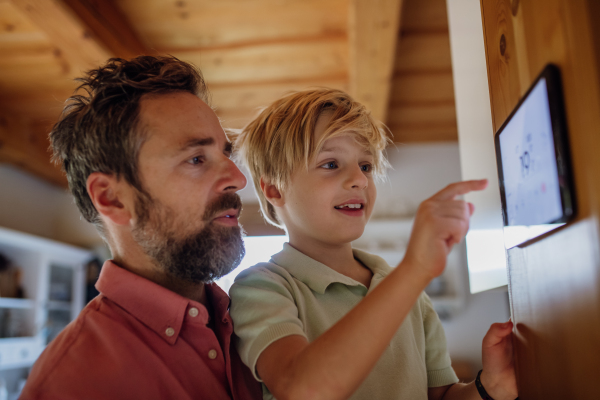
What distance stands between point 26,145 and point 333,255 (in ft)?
12.1

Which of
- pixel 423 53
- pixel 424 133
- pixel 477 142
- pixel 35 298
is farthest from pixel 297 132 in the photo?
pixel 35 298

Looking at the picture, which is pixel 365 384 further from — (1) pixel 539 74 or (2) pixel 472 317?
(2) pixel 472 317

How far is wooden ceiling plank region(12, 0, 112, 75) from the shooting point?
2014mm

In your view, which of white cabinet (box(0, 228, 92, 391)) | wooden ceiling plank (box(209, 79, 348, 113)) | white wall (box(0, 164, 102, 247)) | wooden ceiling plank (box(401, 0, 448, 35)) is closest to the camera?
wooden ceiling plank (box(401, 0, 448, 35))

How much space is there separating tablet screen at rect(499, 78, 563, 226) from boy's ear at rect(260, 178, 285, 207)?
2.01 feet

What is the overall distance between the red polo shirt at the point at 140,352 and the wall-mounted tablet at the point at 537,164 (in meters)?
0.61

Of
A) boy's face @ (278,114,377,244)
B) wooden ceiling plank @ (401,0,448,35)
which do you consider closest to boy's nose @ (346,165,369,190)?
boy's face @ (278,114,377,244)

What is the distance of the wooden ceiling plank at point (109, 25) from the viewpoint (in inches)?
86.0

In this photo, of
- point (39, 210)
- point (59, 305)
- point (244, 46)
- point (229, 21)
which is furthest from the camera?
point (39, 210)

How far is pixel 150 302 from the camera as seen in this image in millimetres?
983

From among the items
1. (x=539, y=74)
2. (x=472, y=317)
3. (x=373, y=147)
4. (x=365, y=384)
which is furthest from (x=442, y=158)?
(x=539, y=74)

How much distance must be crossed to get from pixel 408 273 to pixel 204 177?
0.56 m

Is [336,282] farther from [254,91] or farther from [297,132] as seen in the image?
[254,91]

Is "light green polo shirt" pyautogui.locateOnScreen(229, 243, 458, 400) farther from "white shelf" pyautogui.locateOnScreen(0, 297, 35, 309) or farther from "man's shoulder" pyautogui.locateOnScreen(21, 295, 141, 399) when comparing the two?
"white shelf" pyautogui.locateOnScreen(0, 297, 35, 309)
